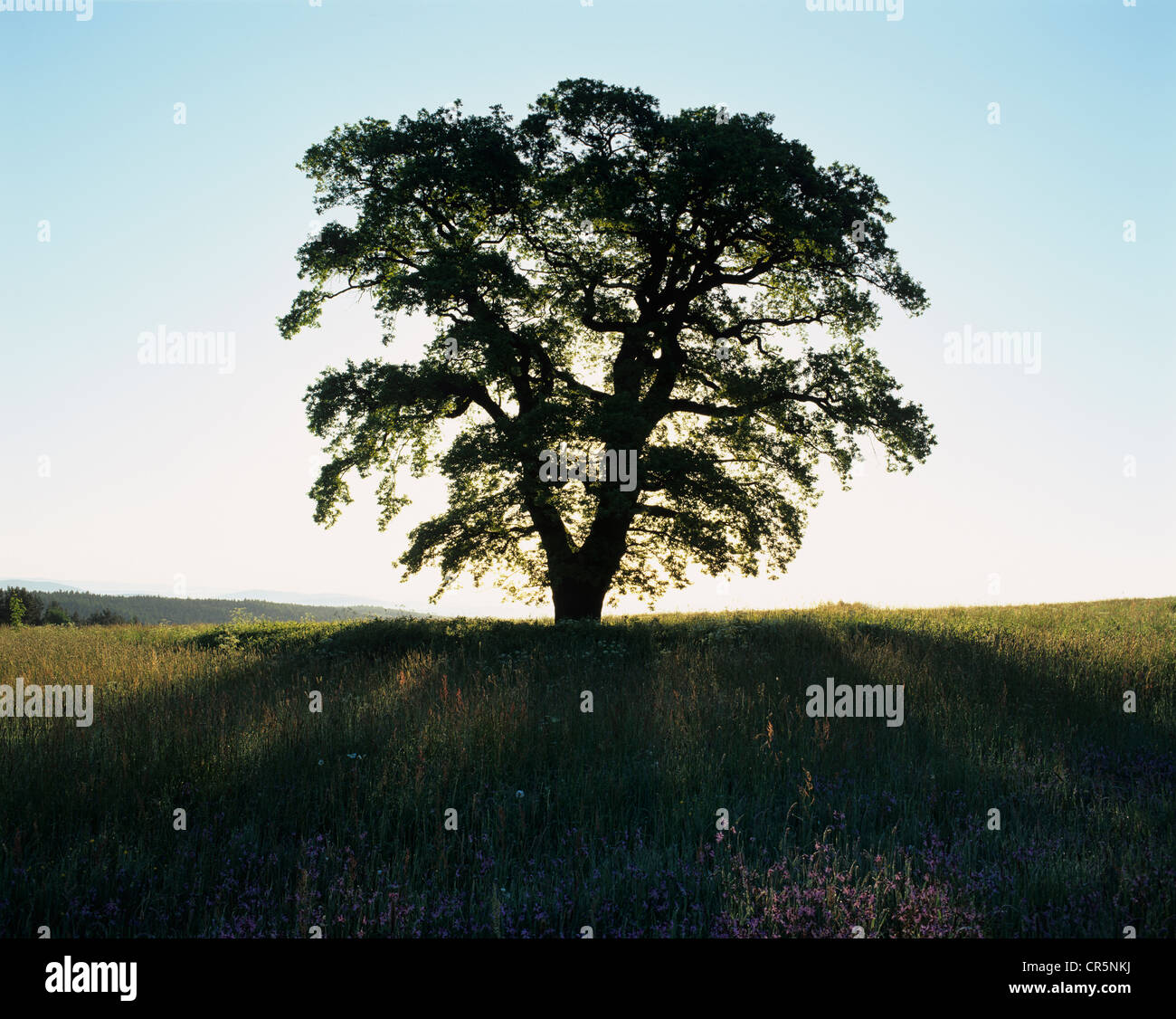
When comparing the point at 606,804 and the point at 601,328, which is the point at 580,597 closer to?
the point at 601,328

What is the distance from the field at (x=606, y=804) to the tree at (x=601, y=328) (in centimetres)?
728

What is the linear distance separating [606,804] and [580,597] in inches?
547

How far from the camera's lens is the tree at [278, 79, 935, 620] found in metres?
17.7

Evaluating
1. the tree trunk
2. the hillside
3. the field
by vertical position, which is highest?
the tree trunk

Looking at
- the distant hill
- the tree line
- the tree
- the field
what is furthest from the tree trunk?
the distant hill

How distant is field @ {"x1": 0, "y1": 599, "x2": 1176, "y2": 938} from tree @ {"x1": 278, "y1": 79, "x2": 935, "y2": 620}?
7.28 metres

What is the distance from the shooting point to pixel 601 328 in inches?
787

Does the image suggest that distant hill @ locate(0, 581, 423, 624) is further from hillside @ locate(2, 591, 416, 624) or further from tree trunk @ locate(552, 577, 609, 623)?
tree trunk @ locate(552, 577, 609, 623)

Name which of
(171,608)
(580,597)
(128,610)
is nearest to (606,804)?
(580,597)
